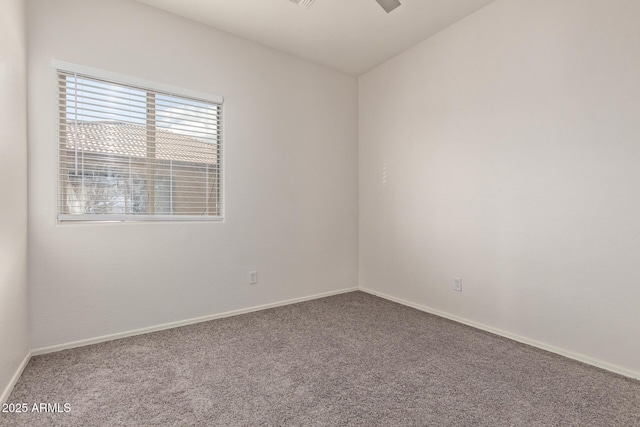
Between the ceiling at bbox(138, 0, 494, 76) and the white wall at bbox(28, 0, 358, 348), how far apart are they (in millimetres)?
151


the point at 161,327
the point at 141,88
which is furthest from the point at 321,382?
the point at 141,88

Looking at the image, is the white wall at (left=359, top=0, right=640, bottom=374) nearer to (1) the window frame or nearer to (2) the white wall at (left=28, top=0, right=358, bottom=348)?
(2) the white wall at (left=28, top=0, right=358, bottom=348)

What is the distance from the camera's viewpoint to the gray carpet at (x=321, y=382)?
1.52 m

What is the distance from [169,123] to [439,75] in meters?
2.54

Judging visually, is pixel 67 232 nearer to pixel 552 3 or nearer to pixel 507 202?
pixel 507 202

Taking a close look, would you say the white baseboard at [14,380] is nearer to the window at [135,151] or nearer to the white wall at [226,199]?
the white wall at [226,199]

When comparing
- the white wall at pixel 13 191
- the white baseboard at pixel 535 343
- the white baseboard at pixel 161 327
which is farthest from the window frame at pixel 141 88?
the white baseboard at pixel 535 343

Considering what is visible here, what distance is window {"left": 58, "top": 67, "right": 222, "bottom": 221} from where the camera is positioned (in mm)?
2312

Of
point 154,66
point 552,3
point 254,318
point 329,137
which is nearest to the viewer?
point 552,3

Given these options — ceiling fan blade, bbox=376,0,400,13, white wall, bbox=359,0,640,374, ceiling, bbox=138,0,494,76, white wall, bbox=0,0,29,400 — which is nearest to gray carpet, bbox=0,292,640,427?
white wall, bbox=0,0,29,400

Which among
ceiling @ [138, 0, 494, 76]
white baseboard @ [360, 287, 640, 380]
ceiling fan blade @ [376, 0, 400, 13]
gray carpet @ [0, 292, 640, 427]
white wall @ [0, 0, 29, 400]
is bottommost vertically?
gray carpet @ [0, 292, 640, 427]

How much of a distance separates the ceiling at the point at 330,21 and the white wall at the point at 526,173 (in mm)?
194

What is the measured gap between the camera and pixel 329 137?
3.71 meters

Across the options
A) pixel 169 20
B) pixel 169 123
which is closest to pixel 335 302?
pixel 169 123
